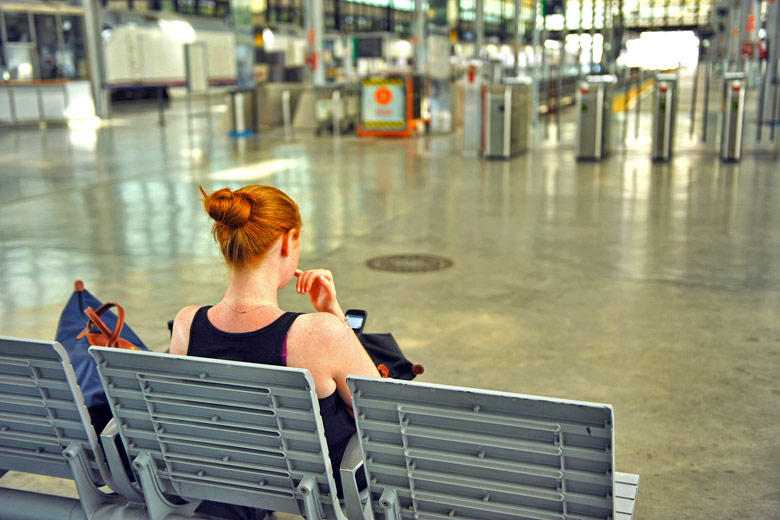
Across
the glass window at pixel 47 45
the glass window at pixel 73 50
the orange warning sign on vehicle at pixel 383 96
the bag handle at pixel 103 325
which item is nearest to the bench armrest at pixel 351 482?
the bag handle at pixel 103 325

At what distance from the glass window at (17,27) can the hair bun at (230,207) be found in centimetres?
2311

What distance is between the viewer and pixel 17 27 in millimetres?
22531

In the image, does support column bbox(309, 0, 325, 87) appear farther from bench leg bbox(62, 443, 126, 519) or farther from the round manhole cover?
bench leg bbox(62, 443, 126, 519)

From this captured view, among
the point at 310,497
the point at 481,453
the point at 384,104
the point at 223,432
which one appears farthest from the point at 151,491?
the point at 384,104

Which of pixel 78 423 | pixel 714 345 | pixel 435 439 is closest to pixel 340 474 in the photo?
pixel 435 439

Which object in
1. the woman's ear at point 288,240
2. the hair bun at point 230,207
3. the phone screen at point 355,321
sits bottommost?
the phone screen at point 355,321

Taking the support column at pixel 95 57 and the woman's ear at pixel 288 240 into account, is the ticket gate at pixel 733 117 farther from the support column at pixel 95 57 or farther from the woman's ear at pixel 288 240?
the support column at pixel 95 57

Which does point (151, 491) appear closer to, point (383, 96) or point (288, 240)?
point (288, 240)

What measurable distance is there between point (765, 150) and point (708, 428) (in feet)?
36.8

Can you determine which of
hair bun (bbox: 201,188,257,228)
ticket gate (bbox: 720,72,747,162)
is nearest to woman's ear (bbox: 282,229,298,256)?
hair bun (bbox: 201,188,257,228)

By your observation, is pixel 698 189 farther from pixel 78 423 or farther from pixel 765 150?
pixel 78 423

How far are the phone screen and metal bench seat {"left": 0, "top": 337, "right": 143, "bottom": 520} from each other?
83cm

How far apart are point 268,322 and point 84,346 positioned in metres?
0.95

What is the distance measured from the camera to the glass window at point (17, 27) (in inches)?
877
